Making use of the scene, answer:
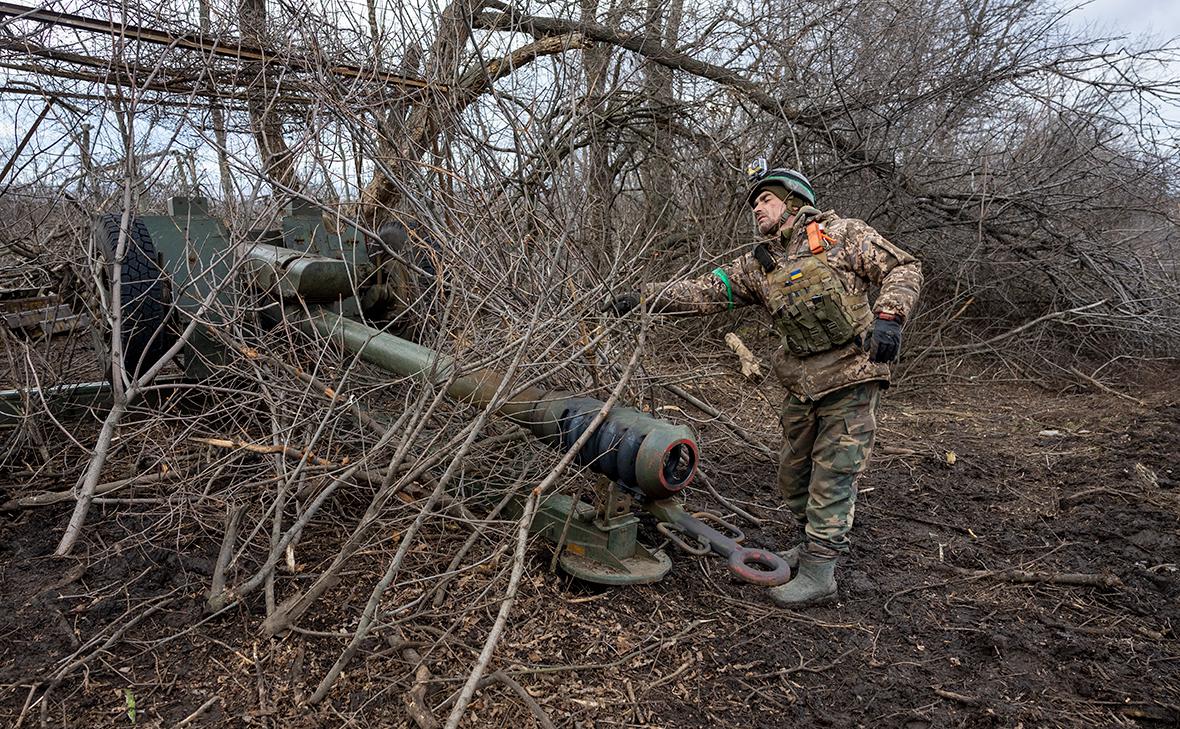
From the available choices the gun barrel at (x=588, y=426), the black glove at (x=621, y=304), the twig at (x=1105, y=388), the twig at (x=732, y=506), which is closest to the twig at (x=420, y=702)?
the gun barrel at (x=588, y=426)

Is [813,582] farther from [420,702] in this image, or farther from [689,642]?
[420,702]

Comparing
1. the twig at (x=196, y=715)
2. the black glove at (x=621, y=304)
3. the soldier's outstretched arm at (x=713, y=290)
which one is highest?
the soldier's outstretched arm at (x=713, y=290)

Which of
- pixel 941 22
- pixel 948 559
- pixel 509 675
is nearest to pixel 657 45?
pixel 941 22

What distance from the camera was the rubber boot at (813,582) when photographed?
11.4 feet

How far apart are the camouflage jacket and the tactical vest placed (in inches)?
1.3

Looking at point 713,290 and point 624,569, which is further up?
point 713,290

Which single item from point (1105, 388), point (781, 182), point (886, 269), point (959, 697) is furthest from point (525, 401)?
point (1105, 388)

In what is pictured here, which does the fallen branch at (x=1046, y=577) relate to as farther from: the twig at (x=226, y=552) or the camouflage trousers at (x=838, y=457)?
the twig at (x=226, y=552)

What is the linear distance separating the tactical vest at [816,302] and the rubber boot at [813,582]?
0.95 meters

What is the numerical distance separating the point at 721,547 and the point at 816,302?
3.92 feet

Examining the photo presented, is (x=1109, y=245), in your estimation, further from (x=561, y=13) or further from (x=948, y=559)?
(x=561, y=13)

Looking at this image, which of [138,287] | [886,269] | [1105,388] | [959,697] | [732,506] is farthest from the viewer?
[1105,388]

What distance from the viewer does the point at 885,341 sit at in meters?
3.19

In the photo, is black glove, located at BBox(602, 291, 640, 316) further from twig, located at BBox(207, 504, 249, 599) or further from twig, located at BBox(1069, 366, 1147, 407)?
twig, located at BBox(1069, 366, 1147, 407)
